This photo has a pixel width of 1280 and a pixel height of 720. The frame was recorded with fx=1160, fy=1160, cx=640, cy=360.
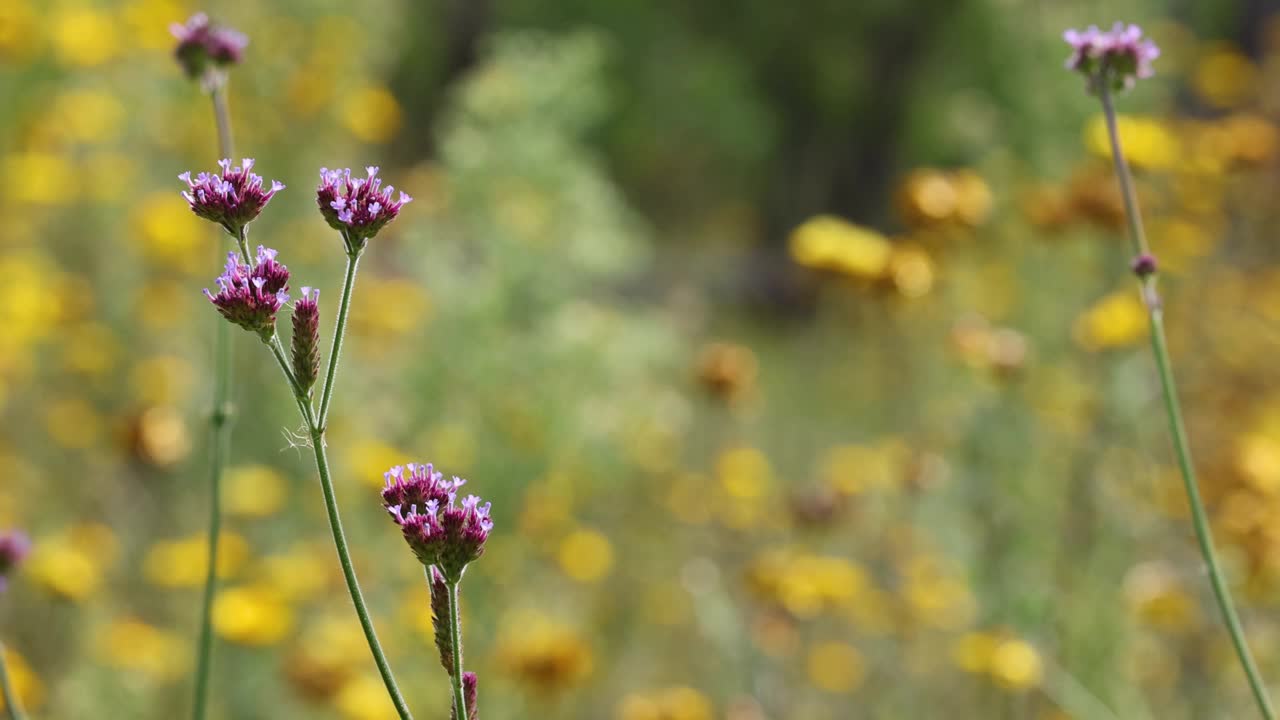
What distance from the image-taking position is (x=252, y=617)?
109 inches

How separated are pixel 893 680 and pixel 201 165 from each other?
4.12 meters

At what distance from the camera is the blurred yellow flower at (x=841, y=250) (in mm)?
2902

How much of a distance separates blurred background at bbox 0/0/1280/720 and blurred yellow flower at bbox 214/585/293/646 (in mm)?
11

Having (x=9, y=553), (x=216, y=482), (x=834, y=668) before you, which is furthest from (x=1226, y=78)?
(x=9, y=553)

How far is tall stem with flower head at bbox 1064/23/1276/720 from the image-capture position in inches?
44.5

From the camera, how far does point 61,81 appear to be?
19.5 ft

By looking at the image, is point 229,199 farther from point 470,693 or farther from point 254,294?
point 470,693

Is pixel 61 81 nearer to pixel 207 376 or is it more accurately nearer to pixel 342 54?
pixel 342 54

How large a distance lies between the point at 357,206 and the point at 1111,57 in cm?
89

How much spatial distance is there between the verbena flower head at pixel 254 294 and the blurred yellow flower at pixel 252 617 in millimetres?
1969

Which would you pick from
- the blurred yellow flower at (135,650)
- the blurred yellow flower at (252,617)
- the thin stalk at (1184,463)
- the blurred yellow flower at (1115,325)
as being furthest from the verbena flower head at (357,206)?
the blurred yellow flower at (1115,325)

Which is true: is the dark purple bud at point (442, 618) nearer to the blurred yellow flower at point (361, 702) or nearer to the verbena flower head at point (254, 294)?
the verbena flower head at point (254, 294)

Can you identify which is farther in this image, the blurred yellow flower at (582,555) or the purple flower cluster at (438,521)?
the blurred yellow flower at (582,555)

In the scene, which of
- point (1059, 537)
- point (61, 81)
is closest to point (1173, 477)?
point (1059, 537)
